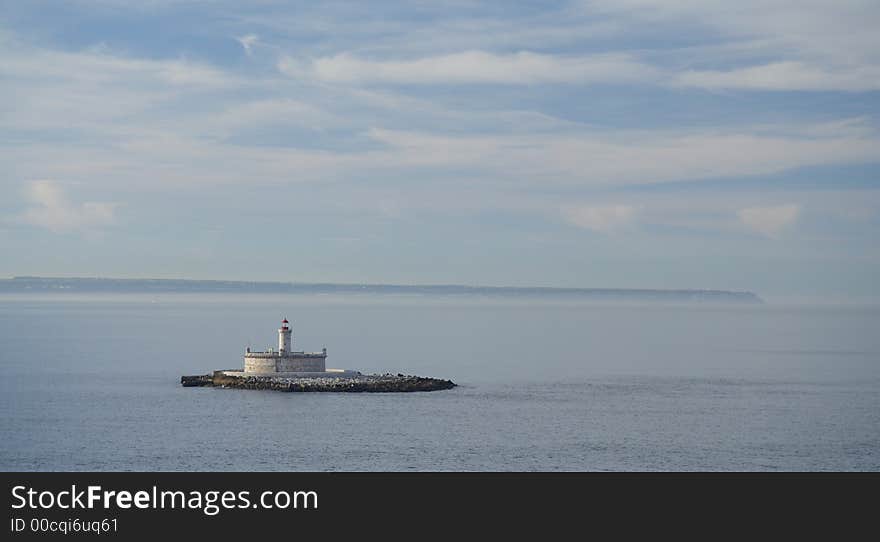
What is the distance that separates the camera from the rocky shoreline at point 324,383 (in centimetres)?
7850

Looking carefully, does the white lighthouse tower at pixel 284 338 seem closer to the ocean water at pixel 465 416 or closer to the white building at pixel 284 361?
the white building at pixel 284 361

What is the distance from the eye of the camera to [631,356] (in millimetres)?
127688

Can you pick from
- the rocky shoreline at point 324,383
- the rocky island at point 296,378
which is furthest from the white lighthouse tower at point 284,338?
the rocky shoreline at point 324,383

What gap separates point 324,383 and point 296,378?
3.03m

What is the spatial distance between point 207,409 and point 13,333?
376ft

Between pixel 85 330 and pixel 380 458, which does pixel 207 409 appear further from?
pixel 85 330

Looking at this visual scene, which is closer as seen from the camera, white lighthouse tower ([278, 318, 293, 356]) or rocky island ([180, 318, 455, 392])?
rocky island ([180, 318, 455, 392])

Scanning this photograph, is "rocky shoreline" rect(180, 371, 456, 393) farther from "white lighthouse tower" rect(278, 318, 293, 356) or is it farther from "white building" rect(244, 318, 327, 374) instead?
"white lighthouse tower" rect(278, 318, 293, 356)

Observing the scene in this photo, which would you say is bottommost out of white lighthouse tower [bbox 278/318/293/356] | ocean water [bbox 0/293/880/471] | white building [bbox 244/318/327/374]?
ocean water [bbox 0/293/880/471]

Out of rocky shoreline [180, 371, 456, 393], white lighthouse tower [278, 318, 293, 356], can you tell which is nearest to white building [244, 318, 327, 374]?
white lighthouse tower [278, 318, 293, 356]

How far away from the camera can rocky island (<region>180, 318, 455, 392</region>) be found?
78.8 metres

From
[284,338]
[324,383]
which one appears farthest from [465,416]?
[284,338]

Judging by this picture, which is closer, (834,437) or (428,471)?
(428,471)
